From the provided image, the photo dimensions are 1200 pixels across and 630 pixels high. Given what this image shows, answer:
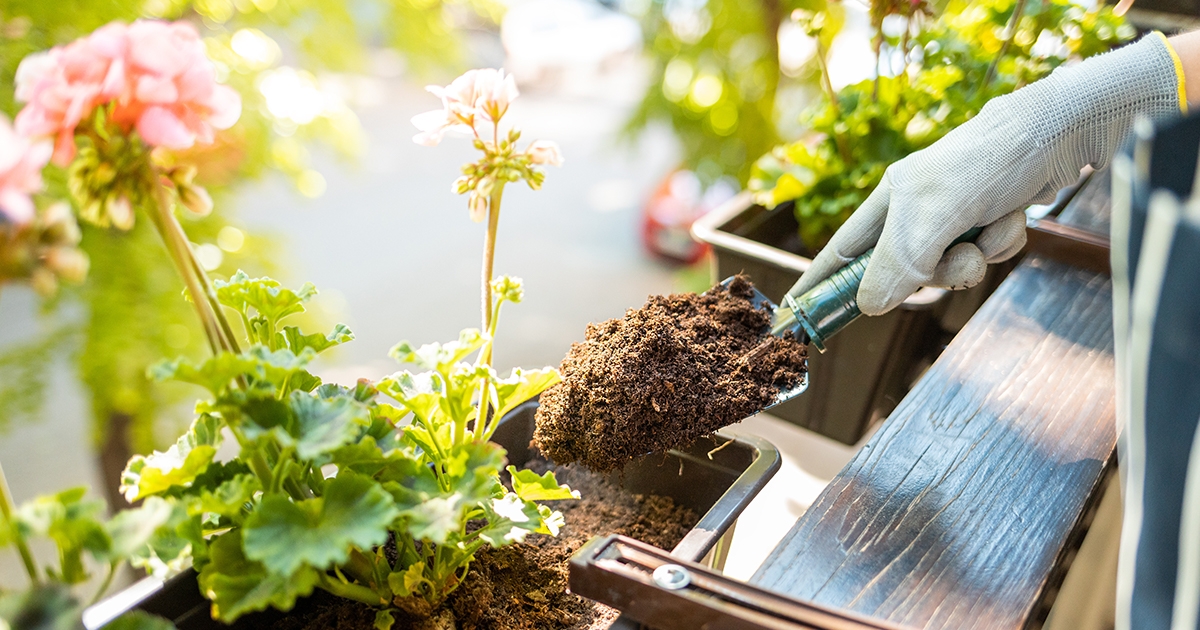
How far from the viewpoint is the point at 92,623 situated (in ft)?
1.85

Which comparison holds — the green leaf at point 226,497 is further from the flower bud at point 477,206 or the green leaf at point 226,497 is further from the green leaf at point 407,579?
the flower bud at point 477,206

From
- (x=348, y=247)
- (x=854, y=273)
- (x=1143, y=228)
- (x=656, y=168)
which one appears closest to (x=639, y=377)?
(x=854, y=273)

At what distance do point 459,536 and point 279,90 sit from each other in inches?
66.6

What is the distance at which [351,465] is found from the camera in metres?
0.60

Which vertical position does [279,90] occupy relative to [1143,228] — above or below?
above

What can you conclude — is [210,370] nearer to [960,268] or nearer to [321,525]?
[321,525]

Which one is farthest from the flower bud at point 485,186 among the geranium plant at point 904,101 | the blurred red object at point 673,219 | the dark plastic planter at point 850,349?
the blurred red object at point 673,219

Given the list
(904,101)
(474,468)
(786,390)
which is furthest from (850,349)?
(474,468)

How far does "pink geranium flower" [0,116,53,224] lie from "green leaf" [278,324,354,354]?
252 mm

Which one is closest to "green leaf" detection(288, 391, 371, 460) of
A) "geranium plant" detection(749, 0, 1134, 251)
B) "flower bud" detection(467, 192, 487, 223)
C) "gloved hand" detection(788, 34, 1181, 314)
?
"flower bud" detection(467, 192, 487, 223)

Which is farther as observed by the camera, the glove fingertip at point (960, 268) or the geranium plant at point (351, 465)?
the glove fingertip at point (960, 268)

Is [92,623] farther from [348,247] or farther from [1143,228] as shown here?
[348,247]

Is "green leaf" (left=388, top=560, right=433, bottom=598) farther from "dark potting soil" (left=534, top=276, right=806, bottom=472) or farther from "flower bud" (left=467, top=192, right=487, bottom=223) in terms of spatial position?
"flower bud" (left=467, top=192, right=487, bottom=223)

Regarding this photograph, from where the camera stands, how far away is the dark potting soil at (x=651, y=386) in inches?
28.8
